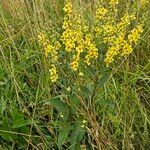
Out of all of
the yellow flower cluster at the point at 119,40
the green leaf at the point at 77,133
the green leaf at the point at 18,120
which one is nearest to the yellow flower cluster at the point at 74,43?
the yellow flower cluster at the point at 119,40

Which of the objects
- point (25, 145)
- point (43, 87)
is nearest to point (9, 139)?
point (25, 145)

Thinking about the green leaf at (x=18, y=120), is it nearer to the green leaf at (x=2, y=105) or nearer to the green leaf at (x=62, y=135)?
the green leaf at (x=2, y=105)

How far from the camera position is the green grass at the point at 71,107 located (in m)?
1.70

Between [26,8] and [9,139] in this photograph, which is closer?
[9,139]

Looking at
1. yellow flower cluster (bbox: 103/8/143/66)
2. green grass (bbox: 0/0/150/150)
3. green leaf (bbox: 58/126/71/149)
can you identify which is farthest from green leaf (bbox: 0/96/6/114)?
yellow flower cluster (bbox: 103/8/143/66)

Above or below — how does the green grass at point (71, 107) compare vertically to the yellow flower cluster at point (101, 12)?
below

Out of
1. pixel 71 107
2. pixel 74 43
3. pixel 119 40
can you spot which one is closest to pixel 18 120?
pixel 71 107

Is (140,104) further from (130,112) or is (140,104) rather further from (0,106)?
(0,106)

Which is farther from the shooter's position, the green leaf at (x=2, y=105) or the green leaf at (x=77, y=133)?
the green leaf at (x=2, y=105)

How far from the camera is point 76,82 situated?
1.72m

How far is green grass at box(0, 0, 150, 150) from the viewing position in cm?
170

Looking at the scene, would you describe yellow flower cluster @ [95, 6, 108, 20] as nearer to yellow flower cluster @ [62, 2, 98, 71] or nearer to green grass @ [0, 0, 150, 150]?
yellow flower cluster @ [62, 2, 98, 71]

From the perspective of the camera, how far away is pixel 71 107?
1.70 metres

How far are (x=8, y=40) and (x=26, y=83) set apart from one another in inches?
14.4
